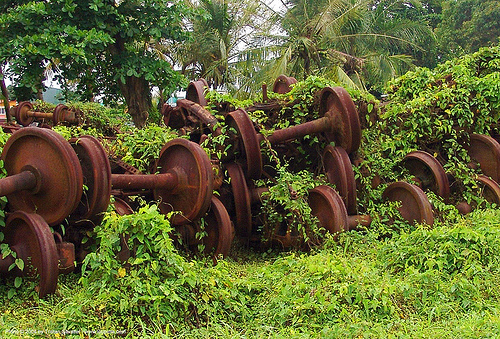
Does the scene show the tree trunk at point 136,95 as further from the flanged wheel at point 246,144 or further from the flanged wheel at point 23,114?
the flanged wheel at point 246,144

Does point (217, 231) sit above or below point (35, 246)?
below

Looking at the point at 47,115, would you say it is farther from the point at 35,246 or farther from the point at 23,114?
the point at 35,246

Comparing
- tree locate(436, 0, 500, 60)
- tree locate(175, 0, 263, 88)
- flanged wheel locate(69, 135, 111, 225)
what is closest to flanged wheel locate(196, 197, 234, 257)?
flanged wheel locate(69, 135, 111, 225)

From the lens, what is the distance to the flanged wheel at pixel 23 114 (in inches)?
427

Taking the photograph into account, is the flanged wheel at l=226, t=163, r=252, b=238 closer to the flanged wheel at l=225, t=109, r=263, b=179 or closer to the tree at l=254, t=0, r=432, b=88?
the flanged wheel at l=225, t=109, r=263, b=179

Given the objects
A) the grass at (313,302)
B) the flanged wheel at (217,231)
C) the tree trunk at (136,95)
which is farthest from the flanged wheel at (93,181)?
the tree trunk at (136,95)

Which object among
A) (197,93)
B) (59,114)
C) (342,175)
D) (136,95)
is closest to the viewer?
(342,175)

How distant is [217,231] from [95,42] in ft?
21.9

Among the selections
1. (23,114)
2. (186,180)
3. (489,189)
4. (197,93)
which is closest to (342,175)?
(186,180)

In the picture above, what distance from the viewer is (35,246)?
384cm

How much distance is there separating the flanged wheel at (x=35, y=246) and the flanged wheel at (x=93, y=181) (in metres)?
0.42

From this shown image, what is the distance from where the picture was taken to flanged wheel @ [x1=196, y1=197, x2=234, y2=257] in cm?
525

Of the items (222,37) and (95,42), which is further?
(222,37)

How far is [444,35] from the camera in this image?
2992cm
